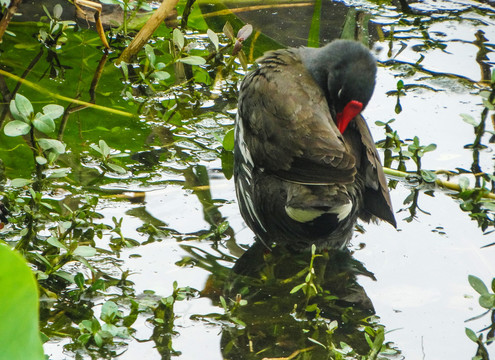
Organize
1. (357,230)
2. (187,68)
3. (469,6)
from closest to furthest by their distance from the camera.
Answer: (357,230) → (187,68) → (469,6)

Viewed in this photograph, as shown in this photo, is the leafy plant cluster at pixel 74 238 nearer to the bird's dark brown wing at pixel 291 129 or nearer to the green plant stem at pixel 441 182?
the bird's dark brown wing at pixel 291 129

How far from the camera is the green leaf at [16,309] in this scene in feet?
5.36

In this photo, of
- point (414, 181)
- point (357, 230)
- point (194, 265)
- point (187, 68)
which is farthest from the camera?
point (187, 68)

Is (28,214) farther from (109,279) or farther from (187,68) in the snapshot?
(187,68)

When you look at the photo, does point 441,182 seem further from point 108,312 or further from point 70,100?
point 70,100

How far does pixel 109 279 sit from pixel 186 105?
1.76 meters

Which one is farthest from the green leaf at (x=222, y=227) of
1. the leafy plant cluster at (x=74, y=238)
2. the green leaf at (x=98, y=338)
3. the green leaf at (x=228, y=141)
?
the green leaf at (x=98, y=338)

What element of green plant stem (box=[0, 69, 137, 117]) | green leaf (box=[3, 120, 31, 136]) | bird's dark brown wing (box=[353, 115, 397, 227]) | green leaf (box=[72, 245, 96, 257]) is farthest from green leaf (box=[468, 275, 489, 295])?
green plant stem (box=[0, 69, 137, 117])

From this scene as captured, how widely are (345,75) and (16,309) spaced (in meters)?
2.19

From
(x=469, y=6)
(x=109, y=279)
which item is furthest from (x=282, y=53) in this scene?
(x=469, y=6)

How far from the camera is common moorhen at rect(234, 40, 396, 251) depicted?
3.01m

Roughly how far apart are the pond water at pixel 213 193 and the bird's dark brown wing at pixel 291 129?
488mm

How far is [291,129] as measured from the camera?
3.07 metres

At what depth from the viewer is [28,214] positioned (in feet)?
9.95
